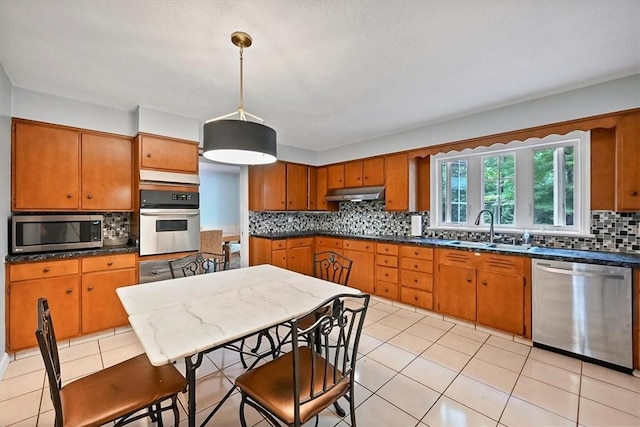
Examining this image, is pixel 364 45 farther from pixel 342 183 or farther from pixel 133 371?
pixel 342 183

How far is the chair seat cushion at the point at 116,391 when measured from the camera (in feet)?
3.94

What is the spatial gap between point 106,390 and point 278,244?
3189 millimetres

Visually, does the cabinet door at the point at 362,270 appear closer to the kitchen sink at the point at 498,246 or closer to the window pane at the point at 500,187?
the kitchen sink at the point at 498,246

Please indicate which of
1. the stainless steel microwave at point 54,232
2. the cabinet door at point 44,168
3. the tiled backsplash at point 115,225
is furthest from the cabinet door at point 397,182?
the cabinet door at point 44,168

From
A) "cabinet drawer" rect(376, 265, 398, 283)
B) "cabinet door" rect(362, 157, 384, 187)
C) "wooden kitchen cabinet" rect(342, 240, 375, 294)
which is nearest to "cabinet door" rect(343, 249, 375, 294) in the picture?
"wooden kitchen cabinet" rect(342, 240, 375, 294)

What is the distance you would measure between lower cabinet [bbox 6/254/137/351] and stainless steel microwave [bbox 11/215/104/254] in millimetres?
190

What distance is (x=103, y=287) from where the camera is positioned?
9.39 feet

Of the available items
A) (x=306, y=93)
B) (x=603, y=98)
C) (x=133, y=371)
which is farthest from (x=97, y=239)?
(x=603, y=98)

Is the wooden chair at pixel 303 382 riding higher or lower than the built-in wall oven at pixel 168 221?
lower

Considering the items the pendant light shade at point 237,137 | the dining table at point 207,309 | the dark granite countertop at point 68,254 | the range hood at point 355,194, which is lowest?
the dining table at point 207,309

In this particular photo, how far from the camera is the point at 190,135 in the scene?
134 inches

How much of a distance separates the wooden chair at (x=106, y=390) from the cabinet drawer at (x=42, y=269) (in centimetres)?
170

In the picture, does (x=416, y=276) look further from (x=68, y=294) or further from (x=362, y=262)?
(x=68, y=294)

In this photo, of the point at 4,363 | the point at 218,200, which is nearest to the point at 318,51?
the point at 4,363
